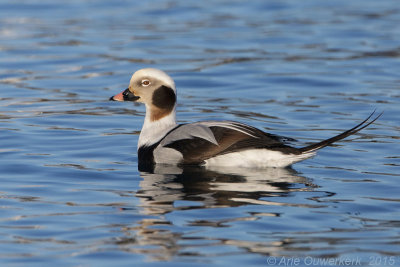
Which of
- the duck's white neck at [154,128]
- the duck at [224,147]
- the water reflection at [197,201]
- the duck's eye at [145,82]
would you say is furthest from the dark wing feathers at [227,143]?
the duck's eye at [145,82]

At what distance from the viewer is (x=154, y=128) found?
8.70m

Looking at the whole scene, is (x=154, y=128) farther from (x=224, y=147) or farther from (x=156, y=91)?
(x=224, y=147)

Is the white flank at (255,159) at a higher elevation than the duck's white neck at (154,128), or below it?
below

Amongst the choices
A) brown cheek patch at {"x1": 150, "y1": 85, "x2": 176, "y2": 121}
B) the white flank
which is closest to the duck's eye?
brown cheek patch at {"x1": 150, "y1": 85, "x2": 176, "y2": 121}

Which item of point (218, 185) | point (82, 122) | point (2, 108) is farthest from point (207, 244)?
point (2, 108)

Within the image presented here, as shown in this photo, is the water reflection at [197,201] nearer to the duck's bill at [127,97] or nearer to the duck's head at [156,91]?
the duck's head at [156,91]

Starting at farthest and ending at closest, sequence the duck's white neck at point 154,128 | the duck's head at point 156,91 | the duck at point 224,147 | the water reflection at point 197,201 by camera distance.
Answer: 1. the duck's head at point 156,91
2. the duck's white neck at point 154,128
3. the duck at point 224,147
4. the water reflection at point 197,201

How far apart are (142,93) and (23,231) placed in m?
2.97

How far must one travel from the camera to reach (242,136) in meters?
7.90

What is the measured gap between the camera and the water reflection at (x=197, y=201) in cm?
576

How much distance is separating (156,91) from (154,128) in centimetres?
37

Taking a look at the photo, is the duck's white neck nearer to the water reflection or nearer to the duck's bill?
the duck's bill

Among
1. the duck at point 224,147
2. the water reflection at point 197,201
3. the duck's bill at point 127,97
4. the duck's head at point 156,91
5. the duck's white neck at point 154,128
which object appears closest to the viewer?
the water reflection at point 197,201

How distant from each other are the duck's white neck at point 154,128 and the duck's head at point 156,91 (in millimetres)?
30
